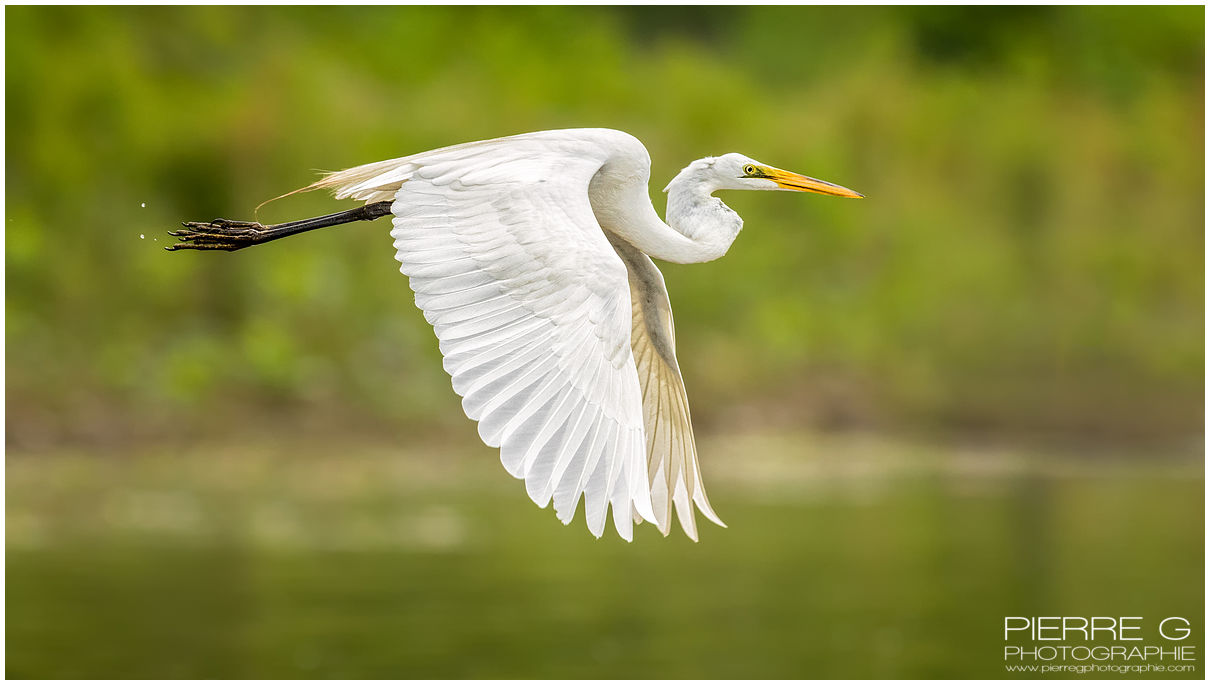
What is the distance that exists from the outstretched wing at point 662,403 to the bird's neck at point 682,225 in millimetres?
82

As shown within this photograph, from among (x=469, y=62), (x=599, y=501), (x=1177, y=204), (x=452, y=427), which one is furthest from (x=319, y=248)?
(x=599, y=501)

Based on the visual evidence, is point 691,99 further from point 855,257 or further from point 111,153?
point 111,153

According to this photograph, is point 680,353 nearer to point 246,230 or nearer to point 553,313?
point 246,230

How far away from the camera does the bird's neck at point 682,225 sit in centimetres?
441

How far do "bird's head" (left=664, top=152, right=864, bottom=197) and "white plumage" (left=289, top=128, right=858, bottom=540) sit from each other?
0.71ft

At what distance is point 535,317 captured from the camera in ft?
12.4

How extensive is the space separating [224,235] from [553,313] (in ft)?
3.82

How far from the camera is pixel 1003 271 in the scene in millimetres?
15898

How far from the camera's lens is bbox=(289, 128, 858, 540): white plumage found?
3.63 meters

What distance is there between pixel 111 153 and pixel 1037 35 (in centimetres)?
1006

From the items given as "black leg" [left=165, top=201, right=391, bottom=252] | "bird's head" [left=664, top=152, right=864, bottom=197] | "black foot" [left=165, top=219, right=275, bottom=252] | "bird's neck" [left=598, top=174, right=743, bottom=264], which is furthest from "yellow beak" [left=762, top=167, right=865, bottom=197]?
"black foot" [left=165, top=219, right=275, bottom=252]

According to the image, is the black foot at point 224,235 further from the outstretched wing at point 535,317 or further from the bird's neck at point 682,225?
the bird's neck at point 682,225

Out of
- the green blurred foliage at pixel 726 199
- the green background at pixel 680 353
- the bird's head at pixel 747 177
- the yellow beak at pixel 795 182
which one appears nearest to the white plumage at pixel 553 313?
the bird's head at pixel 747 177

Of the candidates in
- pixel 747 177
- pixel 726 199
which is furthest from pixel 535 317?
pixel 726 199
